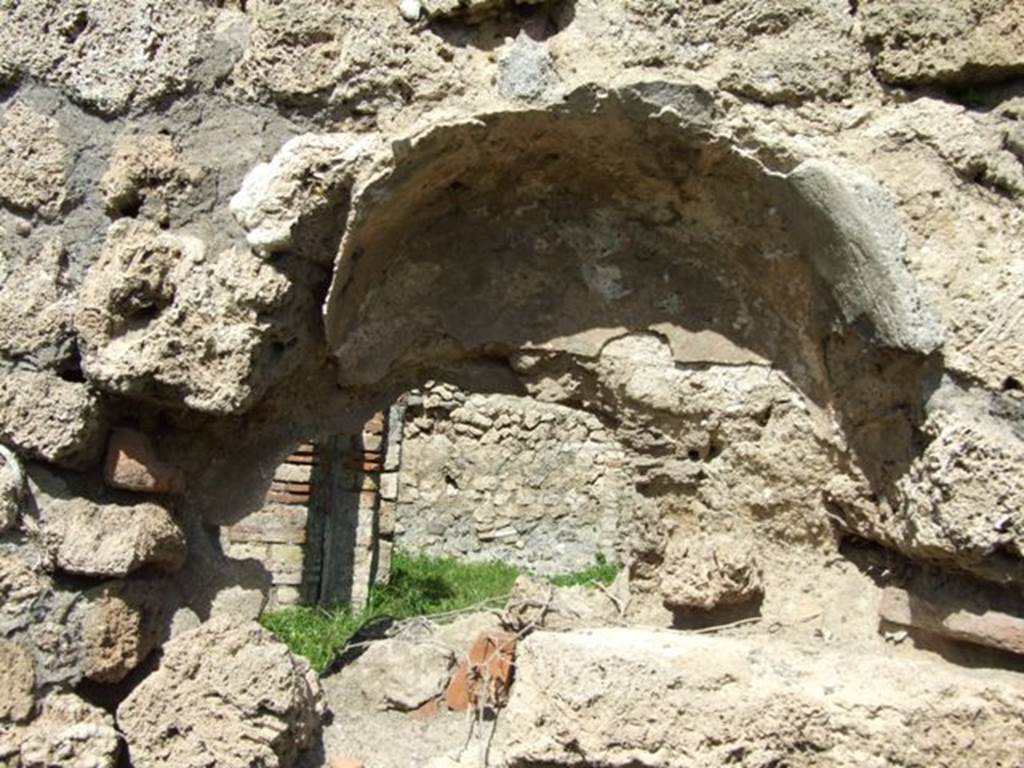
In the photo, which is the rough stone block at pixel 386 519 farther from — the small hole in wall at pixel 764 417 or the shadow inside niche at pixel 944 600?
the shadow inside niche at pixel 944 600

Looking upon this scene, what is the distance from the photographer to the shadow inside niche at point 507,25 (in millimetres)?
2217

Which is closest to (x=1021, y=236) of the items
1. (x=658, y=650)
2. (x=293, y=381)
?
(x=658, y=650)

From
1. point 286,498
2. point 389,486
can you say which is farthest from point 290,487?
point 389,486

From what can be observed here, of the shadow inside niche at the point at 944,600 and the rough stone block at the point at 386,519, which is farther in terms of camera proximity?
the rough stone block at the point at 386,519

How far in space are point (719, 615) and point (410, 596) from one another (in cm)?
456

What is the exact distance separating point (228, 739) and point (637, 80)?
1.48m

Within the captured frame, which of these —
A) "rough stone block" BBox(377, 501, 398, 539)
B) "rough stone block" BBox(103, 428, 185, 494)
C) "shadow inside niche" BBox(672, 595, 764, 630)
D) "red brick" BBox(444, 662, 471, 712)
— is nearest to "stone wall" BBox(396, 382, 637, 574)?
"rough stone block" BBox(377, 501, 398, 539)

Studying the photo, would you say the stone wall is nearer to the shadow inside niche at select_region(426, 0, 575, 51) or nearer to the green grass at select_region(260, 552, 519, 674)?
the green grass at select_region(260, 552, 519, 674)

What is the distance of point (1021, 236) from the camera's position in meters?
2.04

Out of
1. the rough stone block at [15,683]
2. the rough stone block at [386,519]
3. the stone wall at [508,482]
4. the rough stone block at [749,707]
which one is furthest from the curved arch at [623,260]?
the stone wall at [508,482]

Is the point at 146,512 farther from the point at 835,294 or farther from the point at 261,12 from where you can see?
the point at 835,294

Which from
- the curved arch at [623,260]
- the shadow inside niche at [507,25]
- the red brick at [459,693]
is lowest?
the red brick at [459,693]

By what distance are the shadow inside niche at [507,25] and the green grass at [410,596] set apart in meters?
2.85

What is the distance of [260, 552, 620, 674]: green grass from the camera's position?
5238 millimetres
